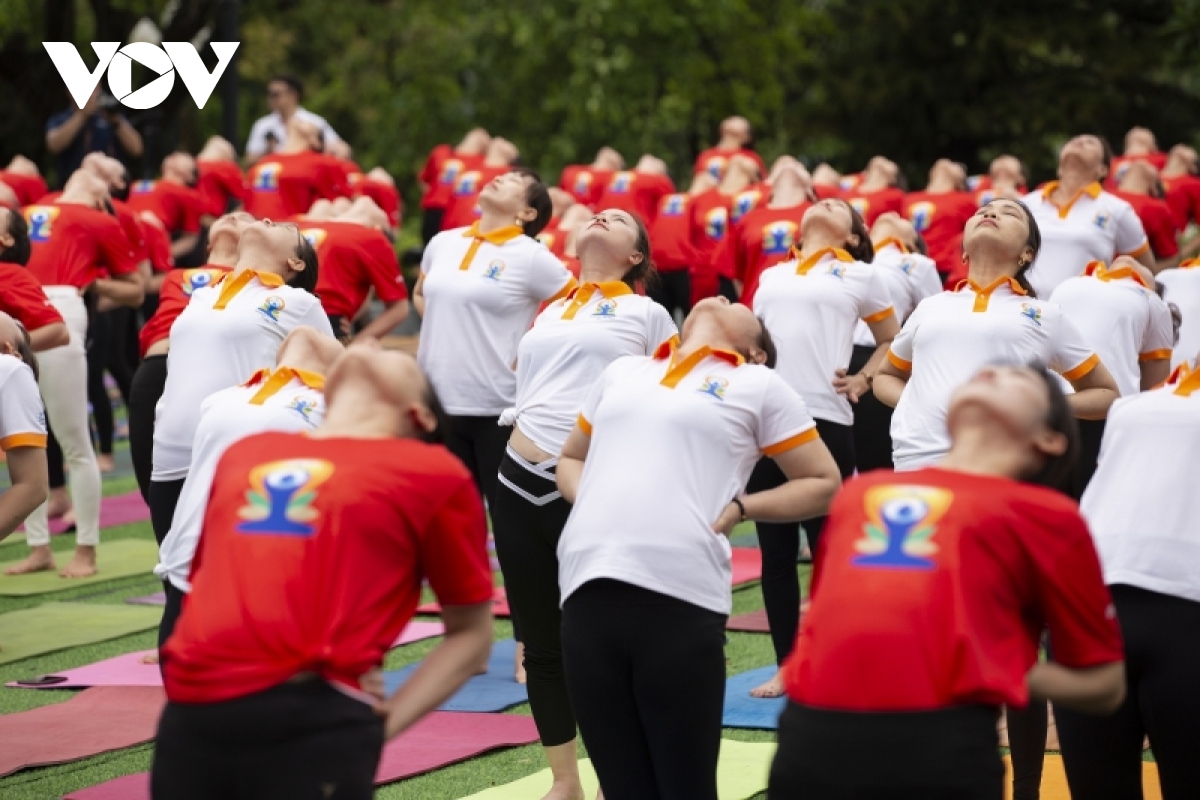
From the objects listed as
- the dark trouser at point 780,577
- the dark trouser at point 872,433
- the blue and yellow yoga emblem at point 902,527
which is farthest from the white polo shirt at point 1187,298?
the blue and yellow yoga emblem at point 902,527

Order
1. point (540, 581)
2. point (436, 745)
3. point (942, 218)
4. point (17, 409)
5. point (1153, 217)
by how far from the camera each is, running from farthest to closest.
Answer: point (942, 218) < point (1153, 217) < point (436, 745) < point (540, 581) < point (17, 409)

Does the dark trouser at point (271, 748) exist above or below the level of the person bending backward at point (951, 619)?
below

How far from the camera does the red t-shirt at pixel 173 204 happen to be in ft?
49.4

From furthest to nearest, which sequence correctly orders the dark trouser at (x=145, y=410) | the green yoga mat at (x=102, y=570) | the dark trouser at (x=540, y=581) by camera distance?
1. the green yoga mat at (x=102, y=570)
2. the dark trouser at (x=145, y=410)
3. the dark trouser at (x=540, y=581)

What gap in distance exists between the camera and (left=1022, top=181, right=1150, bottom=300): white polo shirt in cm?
944

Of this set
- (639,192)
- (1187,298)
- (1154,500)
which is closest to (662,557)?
(1154,500)

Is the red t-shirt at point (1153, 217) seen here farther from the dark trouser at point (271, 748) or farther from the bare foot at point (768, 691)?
the dark trouser at point (271, 748)

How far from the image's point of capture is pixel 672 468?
439cm

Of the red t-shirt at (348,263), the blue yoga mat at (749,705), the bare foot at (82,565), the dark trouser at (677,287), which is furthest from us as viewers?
the dark trouser at (677,287)

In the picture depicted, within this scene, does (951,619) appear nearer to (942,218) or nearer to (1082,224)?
(1082,224)

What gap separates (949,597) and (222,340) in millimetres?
3858

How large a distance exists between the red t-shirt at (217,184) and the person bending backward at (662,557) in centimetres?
1142

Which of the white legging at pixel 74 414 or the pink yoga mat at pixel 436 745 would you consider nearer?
the pink yoga mat at pixel 436 745

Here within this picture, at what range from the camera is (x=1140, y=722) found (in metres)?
4.32
